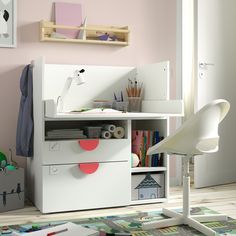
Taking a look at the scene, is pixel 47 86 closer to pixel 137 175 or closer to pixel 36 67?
pixel 36 67

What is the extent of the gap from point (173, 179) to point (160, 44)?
3.76 ft

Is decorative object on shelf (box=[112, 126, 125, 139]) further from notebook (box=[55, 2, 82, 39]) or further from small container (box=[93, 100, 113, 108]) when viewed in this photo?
notebook (box=[55, 2, 82, 39])

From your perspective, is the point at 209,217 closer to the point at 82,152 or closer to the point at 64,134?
the point at 82,152

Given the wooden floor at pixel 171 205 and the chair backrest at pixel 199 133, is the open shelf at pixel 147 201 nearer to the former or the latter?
the wooden floor at pixel 171 205

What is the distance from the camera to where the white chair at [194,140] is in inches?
96.3

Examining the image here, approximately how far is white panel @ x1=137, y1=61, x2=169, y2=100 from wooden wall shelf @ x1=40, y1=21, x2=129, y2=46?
283mm

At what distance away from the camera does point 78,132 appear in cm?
308

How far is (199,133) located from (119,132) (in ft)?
2.65

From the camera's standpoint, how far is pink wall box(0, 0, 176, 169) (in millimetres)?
3369

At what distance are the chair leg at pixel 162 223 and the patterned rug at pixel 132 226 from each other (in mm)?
24

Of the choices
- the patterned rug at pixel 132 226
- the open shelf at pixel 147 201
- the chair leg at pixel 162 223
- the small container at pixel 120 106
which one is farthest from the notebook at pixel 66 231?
the small container at pixel 120 106

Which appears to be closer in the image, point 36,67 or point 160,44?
point 36,67

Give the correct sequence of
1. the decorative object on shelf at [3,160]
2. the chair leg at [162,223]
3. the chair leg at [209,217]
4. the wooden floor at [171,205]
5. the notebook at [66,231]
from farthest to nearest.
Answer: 1. the decorative object on shelf at [3,160]
2. the wooden floor at [171,205]
3. the chair leg at [209,217]
4. the chair leg at [162,223]
5. the notebook at [66,231]

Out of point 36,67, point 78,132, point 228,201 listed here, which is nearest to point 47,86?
point 36,67
